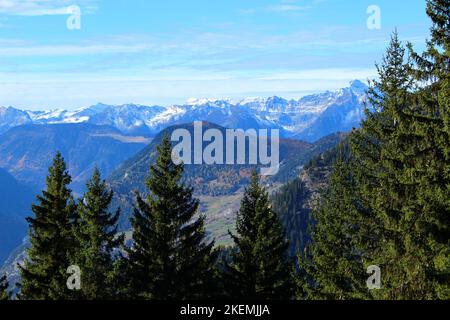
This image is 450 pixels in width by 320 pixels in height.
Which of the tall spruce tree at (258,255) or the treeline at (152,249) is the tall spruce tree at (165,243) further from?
the tall spruce tree at (258,255)

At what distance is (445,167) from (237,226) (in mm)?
19019

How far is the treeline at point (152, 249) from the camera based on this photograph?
34066 millimetres

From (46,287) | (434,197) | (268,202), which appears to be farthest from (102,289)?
(434,197)

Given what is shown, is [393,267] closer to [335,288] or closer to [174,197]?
[335,288]

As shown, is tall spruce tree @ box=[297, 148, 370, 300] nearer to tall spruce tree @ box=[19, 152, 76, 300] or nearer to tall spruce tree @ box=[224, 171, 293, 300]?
tall spruce tree @ box=[224, 171, 293, 300]

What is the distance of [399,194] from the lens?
26.5 m

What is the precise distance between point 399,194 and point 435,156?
363 centimetres

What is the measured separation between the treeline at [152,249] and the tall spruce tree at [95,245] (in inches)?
2.5

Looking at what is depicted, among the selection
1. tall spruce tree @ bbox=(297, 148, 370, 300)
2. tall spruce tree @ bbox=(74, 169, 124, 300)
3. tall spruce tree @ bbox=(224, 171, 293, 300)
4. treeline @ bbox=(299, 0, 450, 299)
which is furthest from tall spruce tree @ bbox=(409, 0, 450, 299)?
tall spruce tree @ bbox=(74, 169, 124, 300)

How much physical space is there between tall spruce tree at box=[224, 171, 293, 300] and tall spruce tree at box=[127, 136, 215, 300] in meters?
2.52

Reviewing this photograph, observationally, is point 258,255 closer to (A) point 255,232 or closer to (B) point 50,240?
(A) point 255,232

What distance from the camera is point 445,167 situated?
21.9 metres

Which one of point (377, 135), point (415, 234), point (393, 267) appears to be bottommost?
point (393, 267)

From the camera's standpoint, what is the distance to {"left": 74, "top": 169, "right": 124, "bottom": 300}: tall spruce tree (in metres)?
33.3
